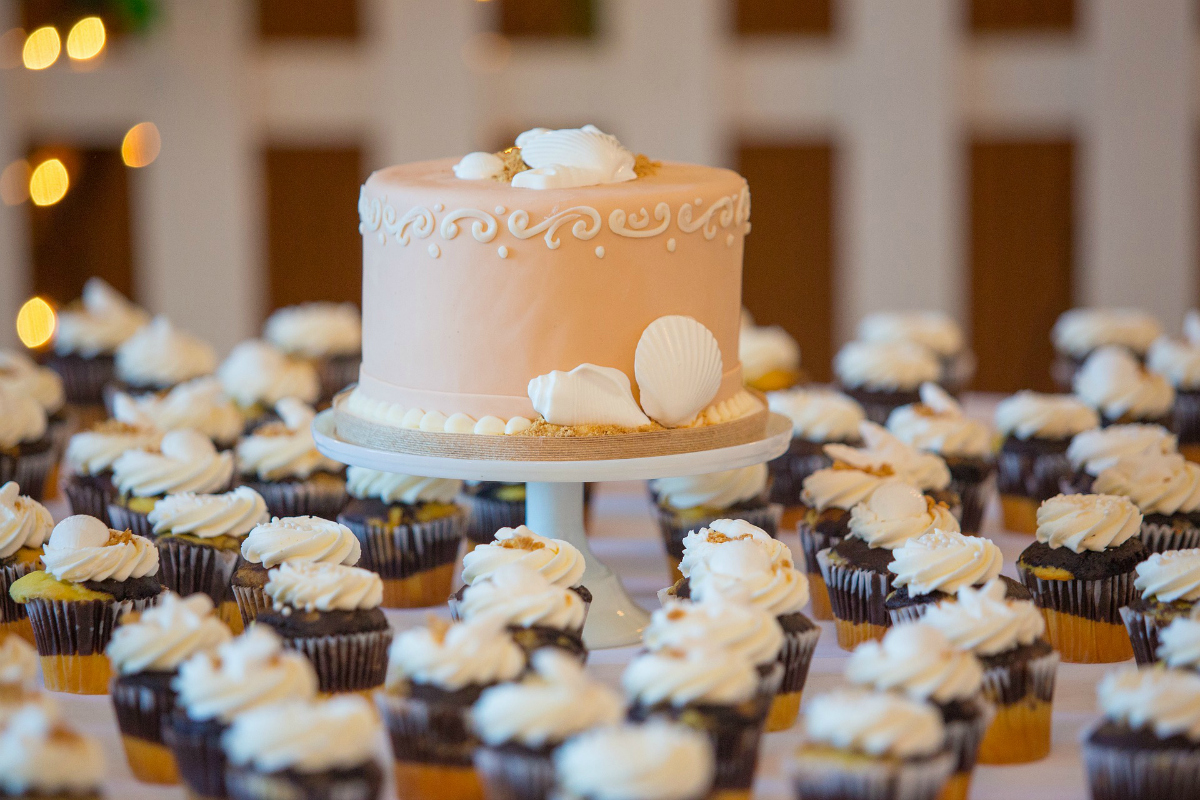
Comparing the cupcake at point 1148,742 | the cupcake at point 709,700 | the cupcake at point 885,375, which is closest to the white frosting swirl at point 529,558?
the cupcake at point 709,700

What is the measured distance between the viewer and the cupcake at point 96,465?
3176 millimetres

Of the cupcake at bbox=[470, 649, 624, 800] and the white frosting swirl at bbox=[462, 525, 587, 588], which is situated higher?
the white frosting swirl at bbox=[462, 525, 587, 588]

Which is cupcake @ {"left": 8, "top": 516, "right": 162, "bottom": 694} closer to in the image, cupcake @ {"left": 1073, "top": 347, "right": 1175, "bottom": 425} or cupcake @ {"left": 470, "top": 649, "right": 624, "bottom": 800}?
cupcake @ {"left": 470, "top": 649, "right": 624, "bottom": 800}

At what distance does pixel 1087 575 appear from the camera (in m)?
2.67

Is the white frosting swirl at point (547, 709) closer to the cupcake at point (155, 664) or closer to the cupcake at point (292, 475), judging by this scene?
the cupcake at point (155, 664)

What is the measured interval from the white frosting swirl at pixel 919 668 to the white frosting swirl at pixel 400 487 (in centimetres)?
121

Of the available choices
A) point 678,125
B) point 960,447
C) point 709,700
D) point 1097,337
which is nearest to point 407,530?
point 709,700

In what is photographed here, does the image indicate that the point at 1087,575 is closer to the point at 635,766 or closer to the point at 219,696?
the point at 635,766

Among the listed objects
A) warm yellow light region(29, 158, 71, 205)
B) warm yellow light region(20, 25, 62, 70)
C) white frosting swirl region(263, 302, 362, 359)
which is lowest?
white frosting swirl region(263, 302, 362, 359)

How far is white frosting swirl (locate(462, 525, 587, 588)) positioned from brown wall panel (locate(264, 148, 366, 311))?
402cm

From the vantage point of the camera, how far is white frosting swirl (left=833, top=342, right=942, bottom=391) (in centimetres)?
398

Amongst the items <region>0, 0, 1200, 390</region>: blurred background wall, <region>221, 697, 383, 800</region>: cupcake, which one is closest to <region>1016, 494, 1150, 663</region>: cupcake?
<region>221, 697, 383, 800</region>: cupcake

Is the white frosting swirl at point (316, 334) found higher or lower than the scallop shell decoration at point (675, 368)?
lower

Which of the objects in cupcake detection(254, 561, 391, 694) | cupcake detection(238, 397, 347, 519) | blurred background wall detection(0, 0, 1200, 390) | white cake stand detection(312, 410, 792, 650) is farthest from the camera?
blurred background wall detection(0, 0, 1200, 390)
